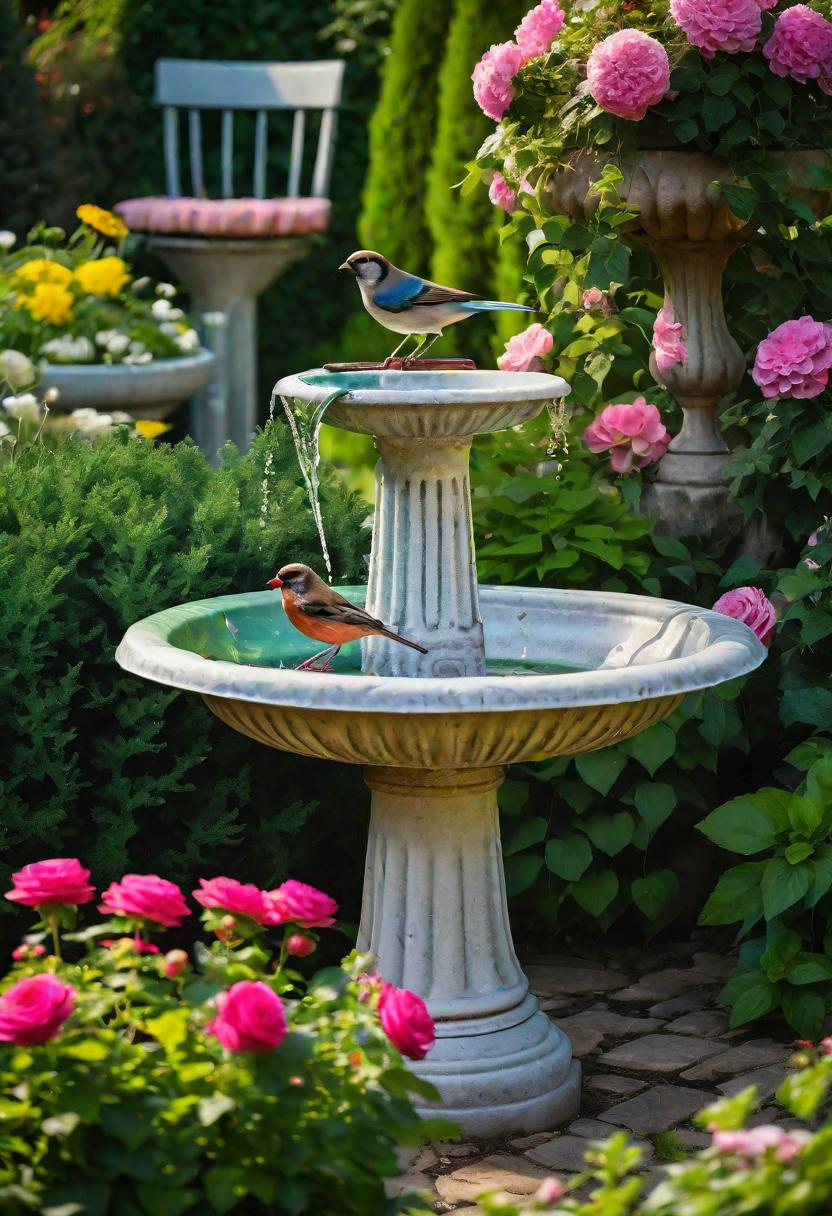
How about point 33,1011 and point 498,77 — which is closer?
point 33,1011

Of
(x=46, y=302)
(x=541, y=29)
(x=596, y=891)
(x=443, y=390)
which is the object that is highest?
(x=541, y=29)

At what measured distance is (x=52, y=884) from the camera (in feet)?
7.29

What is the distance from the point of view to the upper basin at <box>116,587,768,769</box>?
279 cm

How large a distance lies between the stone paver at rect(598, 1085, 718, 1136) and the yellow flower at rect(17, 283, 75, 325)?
13.7 ft

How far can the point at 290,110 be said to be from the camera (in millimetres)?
10180

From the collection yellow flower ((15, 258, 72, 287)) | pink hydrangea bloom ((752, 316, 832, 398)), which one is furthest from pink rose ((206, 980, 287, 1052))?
yellow flower ((15, 258, 72, 287))

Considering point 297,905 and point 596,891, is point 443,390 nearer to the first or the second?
point 297,905

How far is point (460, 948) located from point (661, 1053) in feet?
2.01

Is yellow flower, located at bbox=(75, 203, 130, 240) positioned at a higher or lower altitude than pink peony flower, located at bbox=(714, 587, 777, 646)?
higher

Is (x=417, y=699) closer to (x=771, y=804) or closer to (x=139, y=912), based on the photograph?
(x=139, y=912)

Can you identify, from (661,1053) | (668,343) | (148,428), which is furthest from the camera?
(148,428)

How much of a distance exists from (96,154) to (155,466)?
5965mm

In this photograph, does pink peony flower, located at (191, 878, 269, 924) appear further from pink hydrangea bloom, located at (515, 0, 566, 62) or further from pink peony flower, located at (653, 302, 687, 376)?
pink hydrangea bloom, located at (515, 0, 566, 62)

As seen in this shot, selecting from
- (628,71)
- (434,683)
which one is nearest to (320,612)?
(434,683)
